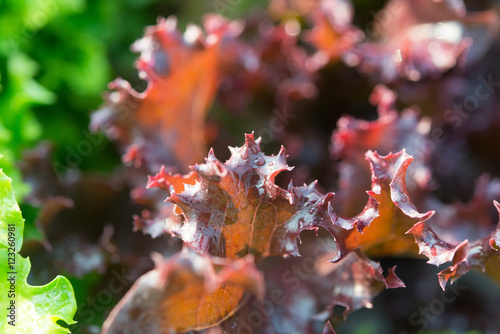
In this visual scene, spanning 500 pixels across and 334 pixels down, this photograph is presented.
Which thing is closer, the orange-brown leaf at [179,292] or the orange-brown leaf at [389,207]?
the orange-brown leaf at [179,292]

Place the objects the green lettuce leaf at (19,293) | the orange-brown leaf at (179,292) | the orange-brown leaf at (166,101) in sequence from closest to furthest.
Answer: the orange-brown leaf at (179,292)
the green lettuce leaf at (19,293)
the orange-brown leaf at (166,101)

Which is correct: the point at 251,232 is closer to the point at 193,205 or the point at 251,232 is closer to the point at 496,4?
the point at 193,205

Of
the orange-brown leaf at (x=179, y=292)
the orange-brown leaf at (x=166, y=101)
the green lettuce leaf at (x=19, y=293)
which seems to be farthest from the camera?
the orange-brown leaf at (x=166, y=101)

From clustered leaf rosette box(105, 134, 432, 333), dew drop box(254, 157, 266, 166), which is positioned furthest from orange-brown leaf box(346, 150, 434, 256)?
dew drop box(254, 157, 266, 166)

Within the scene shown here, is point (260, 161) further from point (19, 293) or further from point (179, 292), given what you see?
point (19, 293)

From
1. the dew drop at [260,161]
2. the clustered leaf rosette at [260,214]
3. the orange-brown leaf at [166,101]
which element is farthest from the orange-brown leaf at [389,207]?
the orange-brown leaf at [166,101]

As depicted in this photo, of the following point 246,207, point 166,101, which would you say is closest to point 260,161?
point 246,207

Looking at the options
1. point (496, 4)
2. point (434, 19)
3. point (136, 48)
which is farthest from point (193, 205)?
point (496, 4)

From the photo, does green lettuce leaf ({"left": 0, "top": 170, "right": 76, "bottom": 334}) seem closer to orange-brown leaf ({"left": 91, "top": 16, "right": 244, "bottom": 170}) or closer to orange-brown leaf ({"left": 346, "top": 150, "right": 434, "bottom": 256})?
orange-brown leaf ({"left": 91, "top": 16, "right": 244, "bottom": 170})

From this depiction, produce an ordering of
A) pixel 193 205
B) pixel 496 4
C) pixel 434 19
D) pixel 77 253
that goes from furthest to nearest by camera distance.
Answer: pixel 496 4, pixel 434 19, pixel 77 253, pixel 193 205

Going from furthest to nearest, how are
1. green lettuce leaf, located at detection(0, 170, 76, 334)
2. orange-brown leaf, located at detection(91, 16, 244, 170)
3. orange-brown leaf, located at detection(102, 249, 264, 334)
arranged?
orange-brown leaf, located at detection(91, 16, 244, 170), green lettuce leaf, located at detection(0, 170, 76, 334), orange-brown leaf, located at detection(102, 249, 264, 334)

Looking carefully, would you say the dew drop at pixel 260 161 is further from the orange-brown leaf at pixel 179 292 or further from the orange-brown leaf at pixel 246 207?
the orange-brown leaf at pixel 179 292
